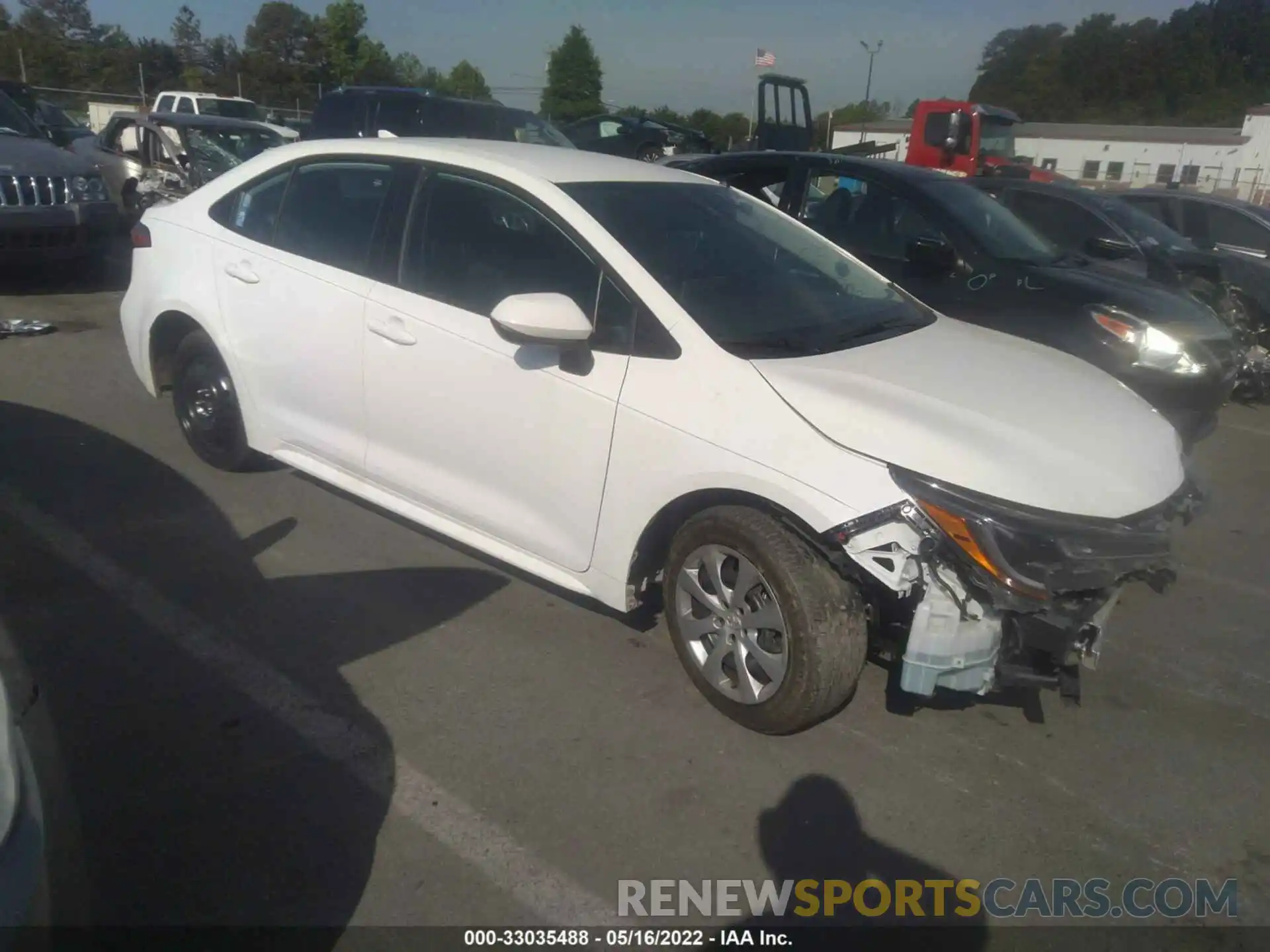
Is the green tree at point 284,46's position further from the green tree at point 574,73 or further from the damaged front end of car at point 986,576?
the damaged front end of car at point 986,576

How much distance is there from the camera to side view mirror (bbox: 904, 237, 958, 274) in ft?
20.0

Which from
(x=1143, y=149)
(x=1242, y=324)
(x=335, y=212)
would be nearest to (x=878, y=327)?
(x=335, y=212)

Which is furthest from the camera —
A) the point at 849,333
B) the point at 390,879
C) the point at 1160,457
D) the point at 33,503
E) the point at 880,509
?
the point at 33,503

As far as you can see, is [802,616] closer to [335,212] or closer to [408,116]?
[335,212]

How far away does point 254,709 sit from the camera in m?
3.34

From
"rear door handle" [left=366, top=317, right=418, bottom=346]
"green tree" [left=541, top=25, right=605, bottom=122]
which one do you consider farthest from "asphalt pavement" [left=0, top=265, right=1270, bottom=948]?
"green tree" [left=541, top=25, right=605, bottom=122]

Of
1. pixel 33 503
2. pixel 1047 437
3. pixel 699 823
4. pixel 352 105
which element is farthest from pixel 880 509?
pixel 352 105

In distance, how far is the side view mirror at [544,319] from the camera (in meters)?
3.34

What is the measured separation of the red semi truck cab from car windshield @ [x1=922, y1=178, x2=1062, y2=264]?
5.81 meters

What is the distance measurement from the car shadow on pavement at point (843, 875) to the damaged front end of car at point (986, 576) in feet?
1.50

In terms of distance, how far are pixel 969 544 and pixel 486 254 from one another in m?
2.12

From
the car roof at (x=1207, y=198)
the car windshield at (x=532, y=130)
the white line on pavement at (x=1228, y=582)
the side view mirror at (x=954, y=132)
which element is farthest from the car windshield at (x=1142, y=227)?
the side view mirror at (x=954, y=132)

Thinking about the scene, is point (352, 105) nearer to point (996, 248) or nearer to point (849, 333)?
point (996, 248)

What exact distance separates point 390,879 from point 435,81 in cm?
7362
